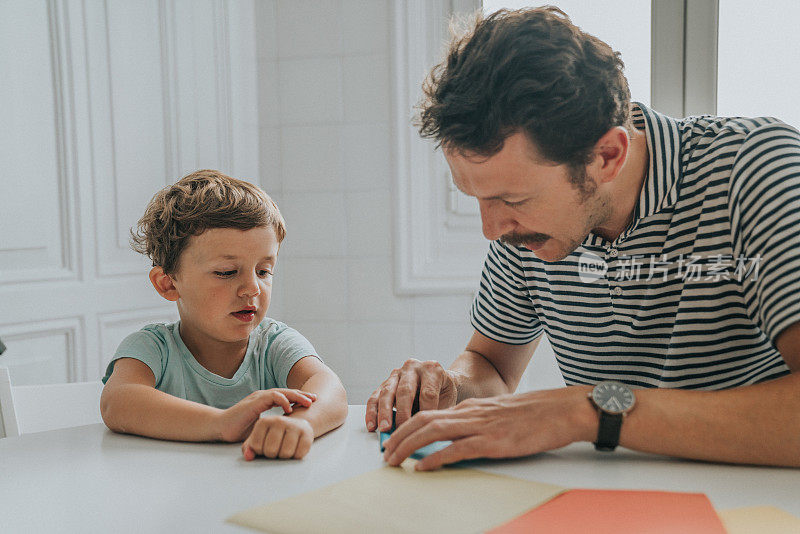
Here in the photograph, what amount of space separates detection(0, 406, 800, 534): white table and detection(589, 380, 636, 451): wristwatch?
0.08 feet

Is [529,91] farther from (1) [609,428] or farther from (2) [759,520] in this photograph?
(2) [759,520]

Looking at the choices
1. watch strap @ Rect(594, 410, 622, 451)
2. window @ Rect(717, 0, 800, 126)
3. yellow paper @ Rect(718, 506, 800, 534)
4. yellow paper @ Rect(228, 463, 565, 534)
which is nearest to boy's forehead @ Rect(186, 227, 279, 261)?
yellow paper @ Rect(228, 463, 565, 534)

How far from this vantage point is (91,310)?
193cm

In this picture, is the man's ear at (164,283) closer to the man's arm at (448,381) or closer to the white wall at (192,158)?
the man's arm at (448,381)

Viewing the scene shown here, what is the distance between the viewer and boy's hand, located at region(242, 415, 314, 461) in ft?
Result: 2.81

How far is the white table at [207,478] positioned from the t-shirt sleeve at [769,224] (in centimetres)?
21

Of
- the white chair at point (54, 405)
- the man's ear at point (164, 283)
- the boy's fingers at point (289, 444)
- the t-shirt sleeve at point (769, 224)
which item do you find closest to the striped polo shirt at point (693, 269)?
the t-shirt sleeve at point (769, 224)

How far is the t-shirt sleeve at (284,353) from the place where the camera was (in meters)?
1.22

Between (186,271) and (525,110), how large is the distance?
643 mm

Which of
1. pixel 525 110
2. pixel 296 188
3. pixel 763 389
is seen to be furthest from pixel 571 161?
pixel 296 188

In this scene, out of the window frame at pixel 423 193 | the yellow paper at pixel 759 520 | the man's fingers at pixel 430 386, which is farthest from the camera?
the window frame at pixel 423 193

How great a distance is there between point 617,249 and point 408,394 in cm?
40

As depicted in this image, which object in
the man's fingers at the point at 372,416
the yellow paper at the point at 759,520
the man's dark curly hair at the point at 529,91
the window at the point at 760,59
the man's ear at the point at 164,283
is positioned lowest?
the man's fingers at the point at 372,416

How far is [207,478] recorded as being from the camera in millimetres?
796
